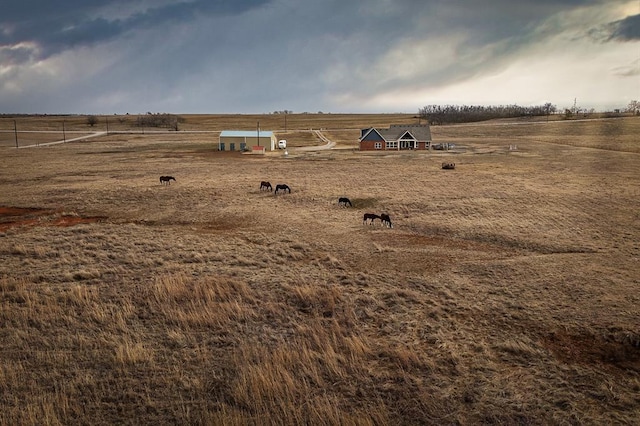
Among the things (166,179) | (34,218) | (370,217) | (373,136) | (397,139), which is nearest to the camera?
(370,217)

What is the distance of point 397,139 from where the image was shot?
68.3 m

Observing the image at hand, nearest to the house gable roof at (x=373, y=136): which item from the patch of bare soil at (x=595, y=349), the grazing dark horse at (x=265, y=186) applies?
the grazing dark horse at (x=265, y=186)

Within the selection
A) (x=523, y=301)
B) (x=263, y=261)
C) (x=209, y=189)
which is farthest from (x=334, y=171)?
(x=523, y=301)

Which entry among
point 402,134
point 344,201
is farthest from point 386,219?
point 402,134

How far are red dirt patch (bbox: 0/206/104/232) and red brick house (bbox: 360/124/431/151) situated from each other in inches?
2035

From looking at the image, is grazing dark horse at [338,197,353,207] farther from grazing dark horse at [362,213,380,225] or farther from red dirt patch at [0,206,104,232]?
red dirt patch at [0,206,104,232]

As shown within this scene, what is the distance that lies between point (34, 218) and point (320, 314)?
18682mm

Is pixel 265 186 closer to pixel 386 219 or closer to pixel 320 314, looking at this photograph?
pixel 386 219

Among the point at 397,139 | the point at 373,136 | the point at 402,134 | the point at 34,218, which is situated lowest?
the point at 34,218

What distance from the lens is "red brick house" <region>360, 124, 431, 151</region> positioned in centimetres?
6775

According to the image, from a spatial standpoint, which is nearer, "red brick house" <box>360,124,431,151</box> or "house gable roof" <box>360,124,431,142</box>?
"red brick house" <box>360,124,431,151</box>

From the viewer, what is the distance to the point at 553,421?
6.65m

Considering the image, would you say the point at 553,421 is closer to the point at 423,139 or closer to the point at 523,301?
the point at 523,301

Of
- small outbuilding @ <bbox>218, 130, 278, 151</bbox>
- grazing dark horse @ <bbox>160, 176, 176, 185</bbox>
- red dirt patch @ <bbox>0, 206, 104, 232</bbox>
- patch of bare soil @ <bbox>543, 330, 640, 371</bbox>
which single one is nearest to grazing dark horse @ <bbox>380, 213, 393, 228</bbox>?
patch of bare soil @ <bbox>543, 330, 640, 371</bbox>
